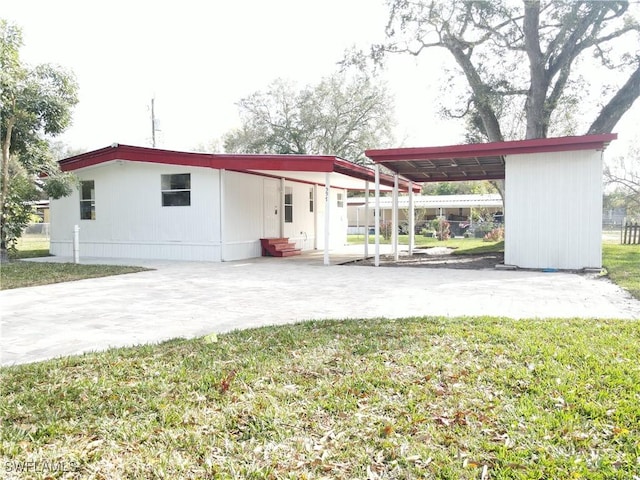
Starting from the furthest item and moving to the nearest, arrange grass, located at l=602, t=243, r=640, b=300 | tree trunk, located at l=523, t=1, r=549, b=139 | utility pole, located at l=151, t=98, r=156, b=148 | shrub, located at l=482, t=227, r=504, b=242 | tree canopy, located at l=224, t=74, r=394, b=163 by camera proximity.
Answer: utility pole, located at l=151, t=98, r=156, b=148, tree canopy, located at l=224, t=74, r=394, b=163, shrub, located at l=482, t=227, r=504, b=242, tree trunk, located at l=523, t=1, r=549, b=139, grass, located at l=602, t=243, r=640, b=300

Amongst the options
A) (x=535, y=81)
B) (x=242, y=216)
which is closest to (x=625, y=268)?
(x=535, y=81)

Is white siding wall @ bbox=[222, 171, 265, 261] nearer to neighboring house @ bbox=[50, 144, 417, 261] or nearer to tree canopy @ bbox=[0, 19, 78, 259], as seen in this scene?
neighboring house @ bbox=[50, 144, 417, 261]

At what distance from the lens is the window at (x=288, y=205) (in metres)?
16.4

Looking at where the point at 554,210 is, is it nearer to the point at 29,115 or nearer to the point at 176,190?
the point at 176,190

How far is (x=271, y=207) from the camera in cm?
1544

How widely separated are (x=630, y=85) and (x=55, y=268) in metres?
18.1

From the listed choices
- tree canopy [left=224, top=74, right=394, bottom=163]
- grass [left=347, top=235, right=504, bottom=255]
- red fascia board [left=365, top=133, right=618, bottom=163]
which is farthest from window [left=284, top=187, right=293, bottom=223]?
tree canopy [left=224, top=74, right=394, bottom=163]

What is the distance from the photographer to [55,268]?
422 inches

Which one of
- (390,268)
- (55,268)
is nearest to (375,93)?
(390,268)

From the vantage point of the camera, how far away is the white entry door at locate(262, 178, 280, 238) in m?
15.1

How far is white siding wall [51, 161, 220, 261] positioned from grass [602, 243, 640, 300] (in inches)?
364

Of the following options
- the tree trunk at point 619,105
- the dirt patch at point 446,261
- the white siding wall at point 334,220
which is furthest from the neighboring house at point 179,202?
the tree trunk at point 619,105

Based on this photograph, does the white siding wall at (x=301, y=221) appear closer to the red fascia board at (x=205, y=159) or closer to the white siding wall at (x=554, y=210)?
the red fascia board at (x=205, y=159)

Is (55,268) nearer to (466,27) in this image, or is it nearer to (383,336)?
(383,336)
